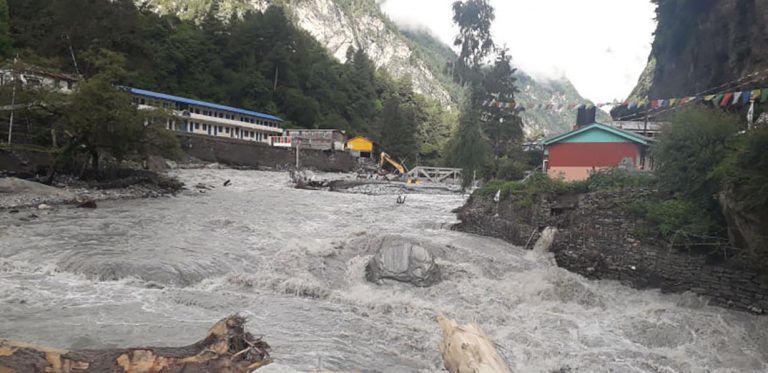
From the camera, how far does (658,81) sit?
1638 inches

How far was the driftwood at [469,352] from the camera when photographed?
17.3 feet

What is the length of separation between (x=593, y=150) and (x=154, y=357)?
25222 millimetres

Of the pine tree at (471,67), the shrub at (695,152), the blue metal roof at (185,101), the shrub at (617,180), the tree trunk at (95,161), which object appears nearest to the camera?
the shrub at (695,152)

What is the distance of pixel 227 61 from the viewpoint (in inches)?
2707

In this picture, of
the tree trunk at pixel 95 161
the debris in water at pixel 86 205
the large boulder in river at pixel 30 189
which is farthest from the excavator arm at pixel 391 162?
the debris in water at pixel 86 205

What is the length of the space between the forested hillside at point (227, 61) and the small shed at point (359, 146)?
3.66 metres

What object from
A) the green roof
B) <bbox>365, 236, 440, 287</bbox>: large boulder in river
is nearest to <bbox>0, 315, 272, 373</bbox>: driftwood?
<bbox>365, 236, 440, 287</bbox>: large boulder in river

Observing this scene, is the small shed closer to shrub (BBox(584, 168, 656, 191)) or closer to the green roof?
the green roof

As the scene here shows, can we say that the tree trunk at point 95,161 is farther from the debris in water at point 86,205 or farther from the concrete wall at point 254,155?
the concrete wall at point 254,155

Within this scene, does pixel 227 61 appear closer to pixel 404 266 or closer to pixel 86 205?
pixel 86 205

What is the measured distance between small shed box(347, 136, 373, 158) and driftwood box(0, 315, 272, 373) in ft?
205

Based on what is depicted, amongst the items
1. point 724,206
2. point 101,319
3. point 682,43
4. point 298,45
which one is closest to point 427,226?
point 724,206

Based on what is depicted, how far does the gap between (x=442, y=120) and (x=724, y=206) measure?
276 feet

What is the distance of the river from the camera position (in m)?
8.73
